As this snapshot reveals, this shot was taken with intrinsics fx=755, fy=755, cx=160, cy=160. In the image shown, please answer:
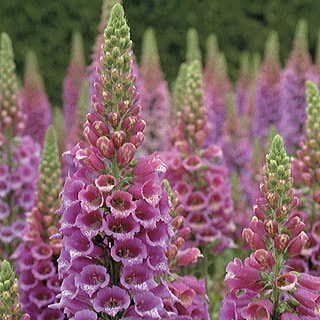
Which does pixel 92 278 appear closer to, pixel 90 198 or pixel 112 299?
pixel 112 299

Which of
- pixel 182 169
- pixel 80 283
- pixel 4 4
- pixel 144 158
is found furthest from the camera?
pixel 4 4

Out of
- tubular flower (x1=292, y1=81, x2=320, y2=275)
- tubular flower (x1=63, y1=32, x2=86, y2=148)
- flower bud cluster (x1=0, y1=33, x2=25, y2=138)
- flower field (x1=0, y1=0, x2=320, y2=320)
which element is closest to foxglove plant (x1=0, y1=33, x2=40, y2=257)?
flower bud cluster (x1=0, y1=33, x2=25, y2=138)

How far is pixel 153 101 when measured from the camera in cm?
648

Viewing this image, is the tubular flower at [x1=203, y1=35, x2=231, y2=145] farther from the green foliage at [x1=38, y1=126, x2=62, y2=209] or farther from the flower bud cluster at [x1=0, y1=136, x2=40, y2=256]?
the green foliage at [x1=38, y1=126, x2=62, y2=209]

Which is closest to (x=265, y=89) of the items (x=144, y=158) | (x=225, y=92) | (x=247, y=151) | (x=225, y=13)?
(x=225, y=92)

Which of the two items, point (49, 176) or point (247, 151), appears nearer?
point (49, 176)

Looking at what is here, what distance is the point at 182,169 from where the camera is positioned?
3.99m

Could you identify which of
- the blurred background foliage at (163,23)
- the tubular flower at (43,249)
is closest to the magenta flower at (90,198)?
the tubular flower at (43,249)

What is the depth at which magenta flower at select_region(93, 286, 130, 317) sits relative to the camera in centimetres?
223

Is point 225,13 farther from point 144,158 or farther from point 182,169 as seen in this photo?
point 144,158

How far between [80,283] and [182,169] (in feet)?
5.95

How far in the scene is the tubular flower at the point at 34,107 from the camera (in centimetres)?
685

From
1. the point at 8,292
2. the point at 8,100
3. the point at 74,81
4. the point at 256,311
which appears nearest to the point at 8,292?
the point at 8,292

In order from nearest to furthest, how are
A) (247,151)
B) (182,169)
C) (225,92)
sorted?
(182,169)
(247,151)
(225,92)
